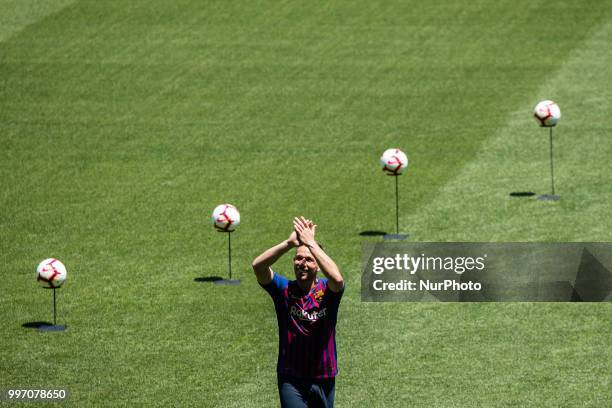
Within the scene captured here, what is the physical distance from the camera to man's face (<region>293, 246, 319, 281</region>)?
35.2 ft

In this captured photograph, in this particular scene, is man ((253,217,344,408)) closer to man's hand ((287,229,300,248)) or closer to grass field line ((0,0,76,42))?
man's hand ((287,229,300,248))

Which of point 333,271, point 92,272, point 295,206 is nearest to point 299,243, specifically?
point 333,271

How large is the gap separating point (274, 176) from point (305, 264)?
14.4 m

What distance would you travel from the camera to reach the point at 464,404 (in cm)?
1470

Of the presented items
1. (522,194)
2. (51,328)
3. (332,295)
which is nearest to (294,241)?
(332,295)

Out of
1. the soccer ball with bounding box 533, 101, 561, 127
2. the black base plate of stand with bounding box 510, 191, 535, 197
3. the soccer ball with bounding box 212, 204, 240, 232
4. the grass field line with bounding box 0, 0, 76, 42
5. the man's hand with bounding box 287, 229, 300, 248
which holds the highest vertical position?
the grass field line with bounding box 0, 0, 76, 42

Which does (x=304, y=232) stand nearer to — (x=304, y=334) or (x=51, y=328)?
(x=304, y=334)

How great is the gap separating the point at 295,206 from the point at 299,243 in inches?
500

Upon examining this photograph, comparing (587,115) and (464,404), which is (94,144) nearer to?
(587,115)

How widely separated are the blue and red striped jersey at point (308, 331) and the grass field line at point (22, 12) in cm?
2531

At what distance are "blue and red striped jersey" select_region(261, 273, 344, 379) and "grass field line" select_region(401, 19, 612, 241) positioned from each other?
10.3 m

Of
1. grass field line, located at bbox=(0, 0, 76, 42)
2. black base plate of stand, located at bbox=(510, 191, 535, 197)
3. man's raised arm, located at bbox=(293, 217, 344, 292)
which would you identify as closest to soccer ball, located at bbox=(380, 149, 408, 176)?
black base plate of stand, located at bbox=(510, 191, 535, 197)

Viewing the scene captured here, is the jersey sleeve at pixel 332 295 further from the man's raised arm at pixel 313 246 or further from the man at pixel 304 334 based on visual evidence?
the man's raised arm at pixel 313 246

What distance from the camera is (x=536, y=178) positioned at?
81.6ft
